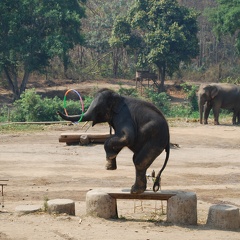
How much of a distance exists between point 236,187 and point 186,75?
1457 inches

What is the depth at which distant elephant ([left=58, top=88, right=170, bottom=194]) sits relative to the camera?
41.2 feet

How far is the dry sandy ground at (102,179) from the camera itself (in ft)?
40.5

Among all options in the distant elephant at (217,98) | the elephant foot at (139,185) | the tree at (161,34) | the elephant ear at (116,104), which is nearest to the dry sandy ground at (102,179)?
the elephant foot at (139,185)

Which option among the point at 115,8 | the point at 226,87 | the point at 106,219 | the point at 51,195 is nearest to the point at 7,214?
the point at 106,219

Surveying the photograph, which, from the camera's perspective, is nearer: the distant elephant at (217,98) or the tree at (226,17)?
the distant elephant at (217,98)

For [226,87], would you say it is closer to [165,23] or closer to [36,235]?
[165,23]

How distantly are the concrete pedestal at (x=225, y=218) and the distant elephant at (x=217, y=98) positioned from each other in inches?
858

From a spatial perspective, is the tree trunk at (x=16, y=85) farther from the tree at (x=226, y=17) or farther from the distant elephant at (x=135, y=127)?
the distant elephant at (x=135, y=127)

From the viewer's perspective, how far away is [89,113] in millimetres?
12938

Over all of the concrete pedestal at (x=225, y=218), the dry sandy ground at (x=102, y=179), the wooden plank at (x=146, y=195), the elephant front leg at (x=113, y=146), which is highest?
the elephant front leg at (x=113, y=146)

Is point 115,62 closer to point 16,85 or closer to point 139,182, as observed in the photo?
point 16,85

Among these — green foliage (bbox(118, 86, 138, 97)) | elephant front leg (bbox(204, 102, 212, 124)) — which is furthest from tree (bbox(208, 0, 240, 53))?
A: elephant front leg (bbox(204, 102, 212, 124))

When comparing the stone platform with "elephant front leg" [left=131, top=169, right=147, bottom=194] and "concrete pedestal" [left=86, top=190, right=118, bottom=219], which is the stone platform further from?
"elephant front leg" [left=131, top=169, right=147, bottom=194]

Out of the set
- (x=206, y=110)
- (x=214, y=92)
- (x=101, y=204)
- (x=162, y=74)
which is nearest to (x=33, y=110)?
(x=206, y=110)
